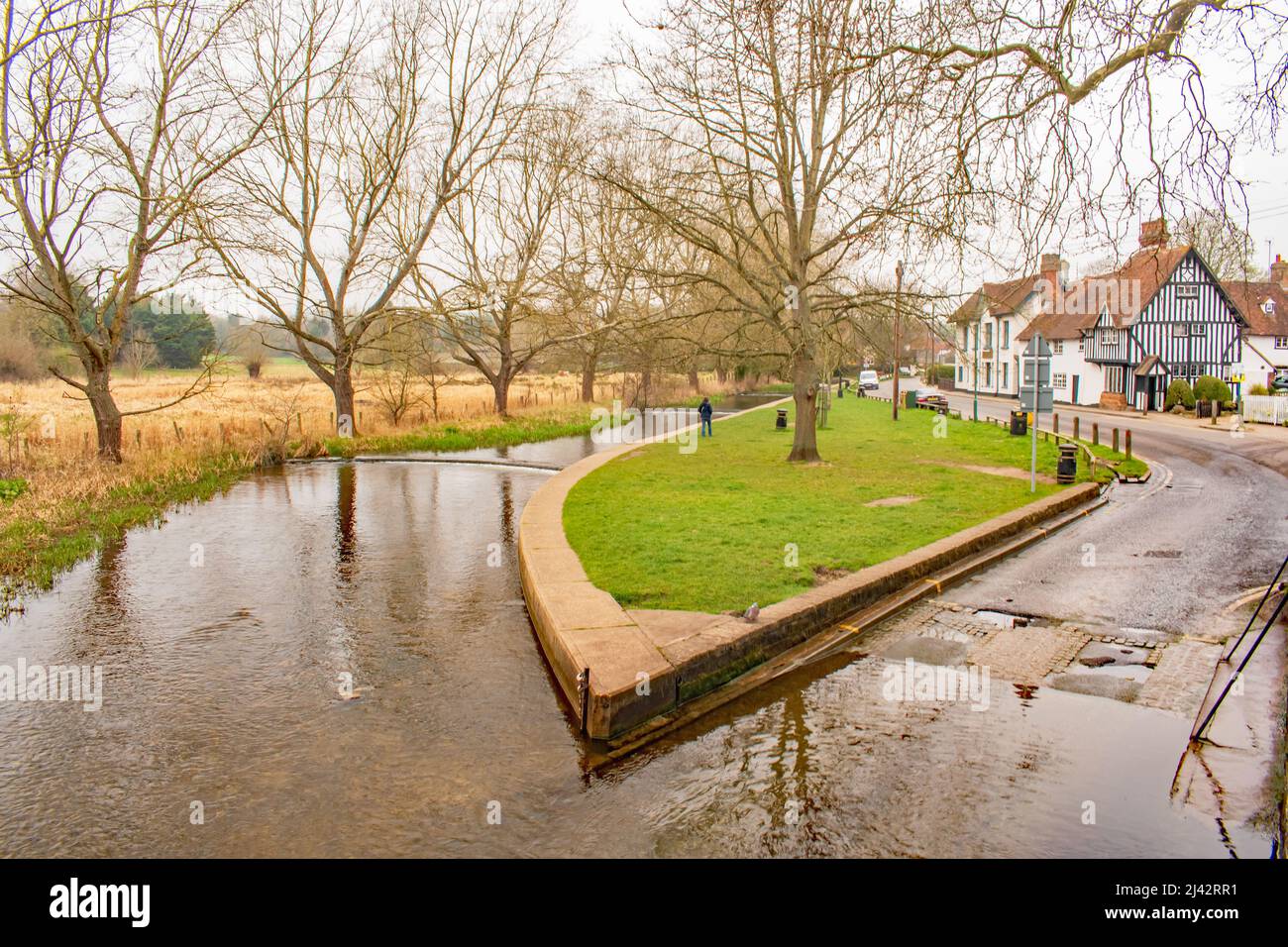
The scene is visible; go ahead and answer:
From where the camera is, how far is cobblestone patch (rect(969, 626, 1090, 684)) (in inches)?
293

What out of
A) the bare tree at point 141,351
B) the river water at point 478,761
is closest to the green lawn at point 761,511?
the river water at point 478,761

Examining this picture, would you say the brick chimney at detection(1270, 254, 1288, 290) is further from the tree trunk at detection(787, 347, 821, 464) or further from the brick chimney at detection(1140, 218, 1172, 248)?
the brick chimney at detection(1140, 218, 1172, 248)

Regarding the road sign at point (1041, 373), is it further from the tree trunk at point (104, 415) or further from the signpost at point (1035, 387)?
the tree trunk at point (104, 415)

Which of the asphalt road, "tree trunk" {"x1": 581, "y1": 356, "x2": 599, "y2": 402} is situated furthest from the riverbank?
"tree trunk" {"x1": 581, "y1": 356, "x2": 599, "y2": 402}

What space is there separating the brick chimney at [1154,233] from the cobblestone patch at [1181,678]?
372cm

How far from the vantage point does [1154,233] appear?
23.0ft

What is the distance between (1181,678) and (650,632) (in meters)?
4.65

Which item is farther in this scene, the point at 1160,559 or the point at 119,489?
the point at 119,489

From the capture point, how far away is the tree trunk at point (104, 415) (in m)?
20.3

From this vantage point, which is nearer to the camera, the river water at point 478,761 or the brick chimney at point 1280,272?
the river water at point 478,761

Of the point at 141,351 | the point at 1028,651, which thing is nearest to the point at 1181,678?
the point at 1028,651

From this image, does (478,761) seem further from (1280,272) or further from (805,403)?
(1280,272)
